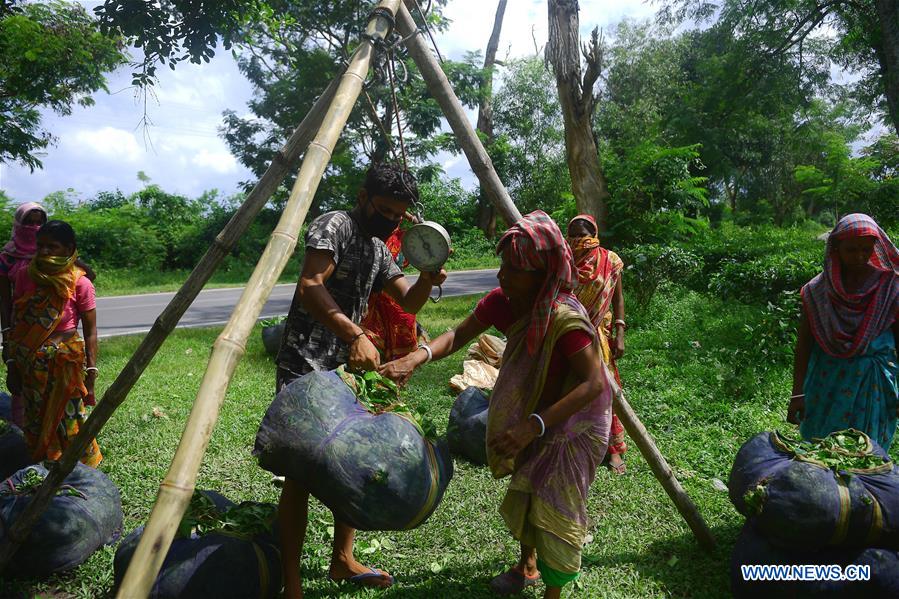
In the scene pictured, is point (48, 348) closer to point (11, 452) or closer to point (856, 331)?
point (11, 452)

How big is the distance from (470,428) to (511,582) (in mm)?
1677

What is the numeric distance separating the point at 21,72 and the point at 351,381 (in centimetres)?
1008

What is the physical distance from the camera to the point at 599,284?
4.65 meters

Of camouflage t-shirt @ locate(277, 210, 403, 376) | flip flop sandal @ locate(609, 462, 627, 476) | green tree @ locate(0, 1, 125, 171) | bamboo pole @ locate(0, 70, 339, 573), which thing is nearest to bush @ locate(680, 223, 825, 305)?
flip flop sandal @ locate(609, 462, 627, 476)

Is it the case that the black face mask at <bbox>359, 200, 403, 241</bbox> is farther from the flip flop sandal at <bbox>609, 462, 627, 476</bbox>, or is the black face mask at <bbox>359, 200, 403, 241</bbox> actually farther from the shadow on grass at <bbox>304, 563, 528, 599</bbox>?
the flip flop sandal at <bbox>609, 462, 627, 476</bbox>

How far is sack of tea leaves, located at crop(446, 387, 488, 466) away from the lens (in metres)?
4.64

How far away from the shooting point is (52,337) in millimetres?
3891

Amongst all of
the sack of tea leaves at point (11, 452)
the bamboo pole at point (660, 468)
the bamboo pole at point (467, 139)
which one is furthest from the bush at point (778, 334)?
the sack of tea leaves at point (11, 452)

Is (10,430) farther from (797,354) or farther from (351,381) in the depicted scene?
(797,354)

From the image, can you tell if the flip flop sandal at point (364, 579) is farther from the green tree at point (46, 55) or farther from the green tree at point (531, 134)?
the green tree at point (531, 134)

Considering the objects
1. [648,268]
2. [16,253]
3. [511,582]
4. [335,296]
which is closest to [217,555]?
[335,296]

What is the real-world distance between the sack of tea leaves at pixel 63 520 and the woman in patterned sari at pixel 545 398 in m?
1.87

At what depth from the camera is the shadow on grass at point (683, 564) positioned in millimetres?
3156

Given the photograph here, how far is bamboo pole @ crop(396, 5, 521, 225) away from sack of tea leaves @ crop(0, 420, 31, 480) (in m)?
3.44
